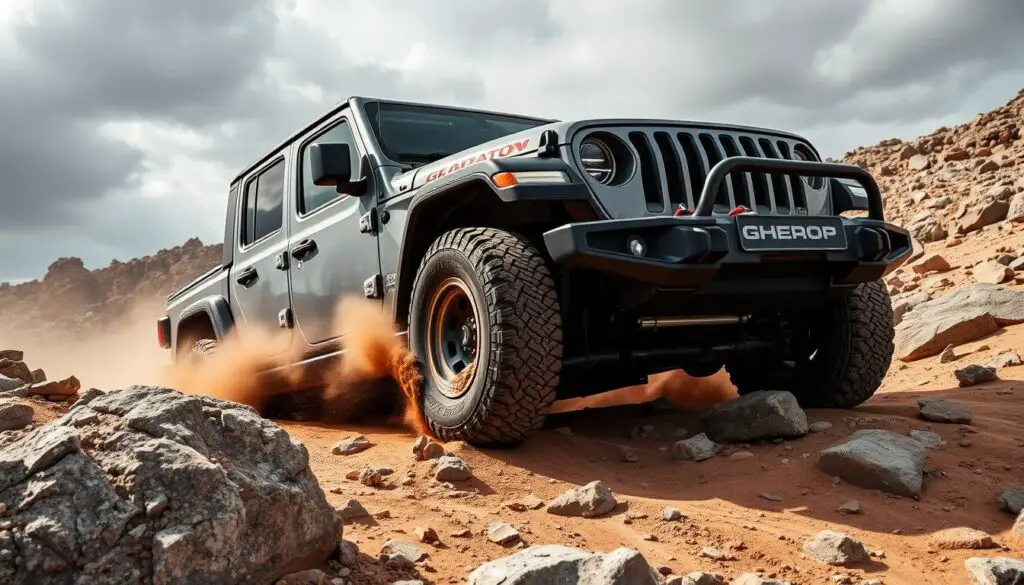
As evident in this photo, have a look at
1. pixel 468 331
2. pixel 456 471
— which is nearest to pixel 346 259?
pixel 468 331

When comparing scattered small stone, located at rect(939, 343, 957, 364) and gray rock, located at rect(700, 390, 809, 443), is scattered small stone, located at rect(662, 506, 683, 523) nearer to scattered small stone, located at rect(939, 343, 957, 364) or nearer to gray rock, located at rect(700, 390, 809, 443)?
gray rock, located at rect(700, 390, 809, 443)

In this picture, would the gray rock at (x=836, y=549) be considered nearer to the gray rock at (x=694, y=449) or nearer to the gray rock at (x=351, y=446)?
the gray rock at (x=694, y=449)

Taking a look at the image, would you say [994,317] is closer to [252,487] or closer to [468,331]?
[468,331]

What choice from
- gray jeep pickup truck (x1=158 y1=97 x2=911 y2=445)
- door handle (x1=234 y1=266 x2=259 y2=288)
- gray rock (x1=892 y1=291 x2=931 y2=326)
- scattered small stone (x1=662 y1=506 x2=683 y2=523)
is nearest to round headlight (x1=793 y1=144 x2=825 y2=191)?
gray jeep pickup truck (x1=158 y1=97 x2=911 y2=445)

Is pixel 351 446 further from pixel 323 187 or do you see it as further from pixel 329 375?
pixel 323 187

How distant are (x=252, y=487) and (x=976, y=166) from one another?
16.3 meters

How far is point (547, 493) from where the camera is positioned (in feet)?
10.7

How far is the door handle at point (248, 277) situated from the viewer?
5729mm

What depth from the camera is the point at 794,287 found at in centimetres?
386

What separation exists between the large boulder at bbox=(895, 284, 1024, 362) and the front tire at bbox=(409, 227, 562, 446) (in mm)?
4576

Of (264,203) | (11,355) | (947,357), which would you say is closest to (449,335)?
(264,203)

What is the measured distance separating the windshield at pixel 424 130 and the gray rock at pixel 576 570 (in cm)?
285

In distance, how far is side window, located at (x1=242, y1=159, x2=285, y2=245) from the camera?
18.5 feet

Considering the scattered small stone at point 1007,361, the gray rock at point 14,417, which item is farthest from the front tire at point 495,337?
the scattered small stone at point 1007,361
